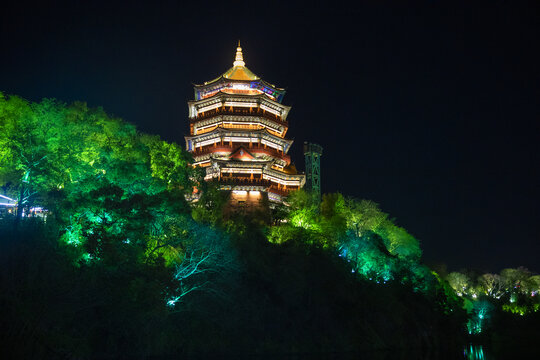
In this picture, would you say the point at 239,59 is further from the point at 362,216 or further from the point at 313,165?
the point at 362,216

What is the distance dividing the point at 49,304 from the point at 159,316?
5.56 m

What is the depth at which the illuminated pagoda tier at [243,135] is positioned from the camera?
152ft

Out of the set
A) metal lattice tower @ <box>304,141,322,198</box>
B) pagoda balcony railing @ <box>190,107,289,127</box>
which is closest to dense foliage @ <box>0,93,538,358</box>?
pagoda balcony railing @ <box>190,107,289,127</box>

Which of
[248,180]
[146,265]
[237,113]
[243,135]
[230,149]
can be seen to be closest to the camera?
[146,265]

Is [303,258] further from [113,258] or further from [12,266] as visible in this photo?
[12,266]

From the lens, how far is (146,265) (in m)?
24.4

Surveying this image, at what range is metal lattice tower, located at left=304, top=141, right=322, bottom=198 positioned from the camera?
57.7 m

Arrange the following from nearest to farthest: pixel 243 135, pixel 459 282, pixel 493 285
Answer: pixel 243 135, pixel 459 282, pixel 493 285

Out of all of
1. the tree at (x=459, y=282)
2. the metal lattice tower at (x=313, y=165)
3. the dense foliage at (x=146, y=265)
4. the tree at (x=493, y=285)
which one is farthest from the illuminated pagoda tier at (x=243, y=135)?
the tree at (x=493, y=285)

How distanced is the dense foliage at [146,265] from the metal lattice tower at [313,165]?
1731cm

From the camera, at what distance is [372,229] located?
46938 millimetres

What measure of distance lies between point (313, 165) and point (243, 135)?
13219mm

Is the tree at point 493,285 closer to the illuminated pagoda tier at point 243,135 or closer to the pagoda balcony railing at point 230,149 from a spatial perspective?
the illuminated pagoda tier at point 243,135

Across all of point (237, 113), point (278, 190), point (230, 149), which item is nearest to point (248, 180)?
point (278, 190)
